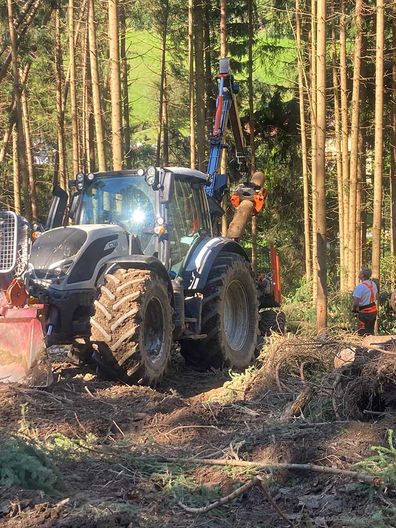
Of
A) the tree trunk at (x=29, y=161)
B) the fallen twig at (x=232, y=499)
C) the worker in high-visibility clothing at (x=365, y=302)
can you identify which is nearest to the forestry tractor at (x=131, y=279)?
the fallen twig at (x=232, y=499)

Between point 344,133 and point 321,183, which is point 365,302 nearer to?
point 321,183

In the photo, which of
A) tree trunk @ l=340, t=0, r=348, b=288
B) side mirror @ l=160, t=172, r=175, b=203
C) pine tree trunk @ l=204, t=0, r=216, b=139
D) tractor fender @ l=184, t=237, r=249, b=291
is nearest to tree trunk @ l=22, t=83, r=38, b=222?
pine tree trunk @ l=204, t=0, r=216, b=139

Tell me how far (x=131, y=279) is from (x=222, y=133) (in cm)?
451

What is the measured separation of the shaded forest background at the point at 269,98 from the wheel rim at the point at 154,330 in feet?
22.2

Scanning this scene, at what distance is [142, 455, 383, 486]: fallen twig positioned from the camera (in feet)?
13.6

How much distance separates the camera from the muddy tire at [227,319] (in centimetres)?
867

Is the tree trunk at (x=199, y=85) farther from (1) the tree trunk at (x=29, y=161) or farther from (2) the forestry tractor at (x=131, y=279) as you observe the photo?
(2) the forestry tractor at (x=131, y=279)

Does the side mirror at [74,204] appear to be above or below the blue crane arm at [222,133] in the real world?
below

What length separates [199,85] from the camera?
62.0 feet

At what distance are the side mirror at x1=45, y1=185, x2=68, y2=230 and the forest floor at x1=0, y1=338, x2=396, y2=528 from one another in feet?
6.93

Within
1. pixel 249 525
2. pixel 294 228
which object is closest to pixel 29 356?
pixel 249 525

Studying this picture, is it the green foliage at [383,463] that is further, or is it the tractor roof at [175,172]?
the tractor roof at [175,172]

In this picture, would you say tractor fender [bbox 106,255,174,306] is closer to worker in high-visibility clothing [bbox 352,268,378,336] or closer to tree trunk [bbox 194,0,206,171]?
worker in high-visibility clothing [bbox 352,268,378,336]

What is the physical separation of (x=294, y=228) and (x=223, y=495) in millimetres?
19568
